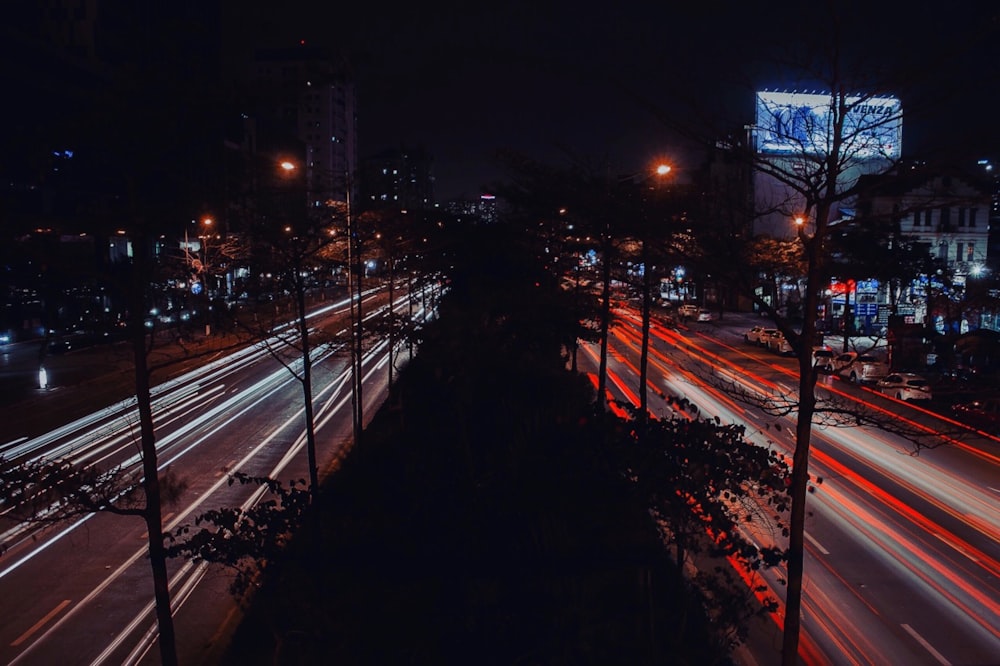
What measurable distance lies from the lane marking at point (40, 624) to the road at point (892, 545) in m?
9.52

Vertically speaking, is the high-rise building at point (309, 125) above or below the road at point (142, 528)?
above

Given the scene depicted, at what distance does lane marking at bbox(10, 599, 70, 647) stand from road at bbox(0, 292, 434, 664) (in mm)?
15

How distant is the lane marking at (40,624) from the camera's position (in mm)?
9773

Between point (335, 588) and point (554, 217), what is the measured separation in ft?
30.9

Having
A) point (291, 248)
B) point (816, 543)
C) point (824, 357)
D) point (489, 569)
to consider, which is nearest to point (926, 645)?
point (816, 543)

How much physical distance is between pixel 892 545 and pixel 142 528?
13.9m

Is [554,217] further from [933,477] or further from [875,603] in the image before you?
[933,477]

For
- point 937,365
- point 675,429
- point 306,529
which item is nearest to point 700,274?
point 675,429

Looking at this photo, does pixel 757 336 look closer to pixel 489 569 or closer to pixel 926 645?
pixel 926 645

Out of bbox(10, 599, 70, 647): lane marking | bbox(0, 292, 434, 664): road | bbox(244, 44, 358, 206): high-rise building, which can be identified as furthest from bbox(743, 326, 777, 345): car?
bbox(244, 44, 358, 206): high-rise building

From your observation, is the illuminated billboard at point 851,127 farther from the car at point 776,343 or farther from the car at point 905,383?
the car at point 776,343

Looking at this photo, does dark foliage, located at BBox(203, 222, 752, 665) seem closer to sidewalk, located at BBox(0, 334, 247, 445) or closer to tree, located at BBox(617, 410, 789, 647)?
tree, located at BBox(617, 410, 789, 647)

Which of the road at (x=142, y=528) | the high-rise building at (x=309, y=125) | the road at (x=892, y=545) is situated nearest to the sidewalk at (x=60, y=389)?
the road at (x=142, y=528)

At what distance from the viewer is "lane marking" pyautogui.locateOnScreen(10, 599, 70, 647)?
9773mm
